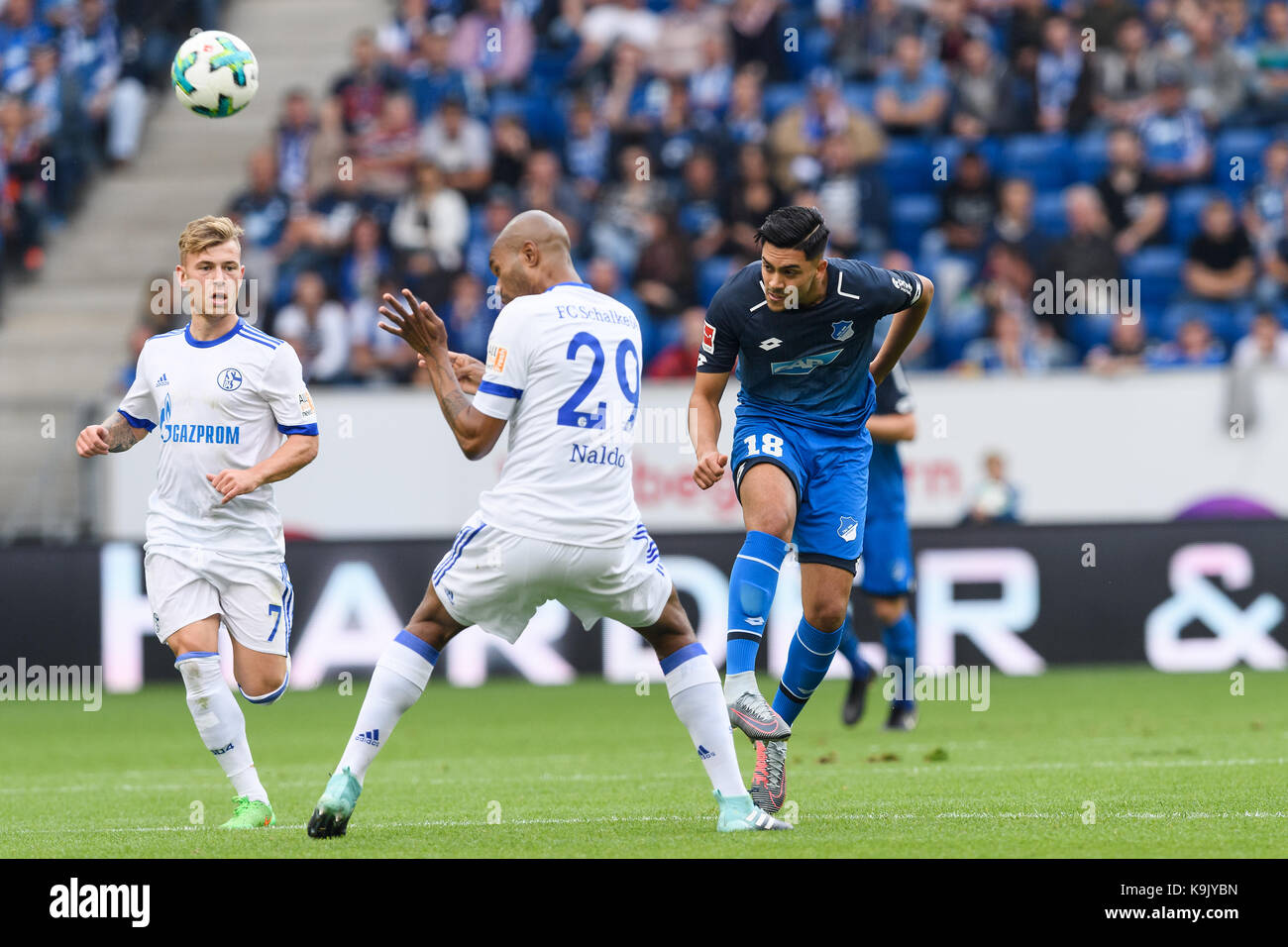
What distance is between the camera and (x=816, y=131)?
18.5 m

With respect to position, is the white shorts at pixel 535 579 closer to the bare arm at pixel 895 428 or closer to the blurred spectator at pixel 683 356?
the bare arm at pixel 895 428

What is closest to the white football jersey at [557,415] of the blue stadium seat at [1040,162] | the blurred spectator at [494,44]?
the blue stadium seat at [1040,162]

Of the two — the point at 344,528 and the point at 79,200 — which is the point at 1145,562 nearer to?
the point at 344,528

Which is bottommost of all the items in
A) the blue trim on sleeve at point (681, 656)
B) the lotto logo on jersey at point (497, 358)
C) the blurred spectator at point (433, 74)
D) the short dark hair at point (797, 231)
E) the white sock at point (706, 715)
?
the white sock at point (706, 715)

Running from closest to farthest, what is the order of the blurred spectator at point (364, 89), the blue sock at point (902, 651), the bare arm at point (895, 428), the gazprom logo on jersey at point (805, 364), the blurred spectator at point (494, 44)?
the gazprom logo on jersey at point (805, 364) → the bare arm at point (895, 428) → the blue sock at point (902, 651) → the blurred spectator at point (364, 89) → the blurred spectator at point (494, 44)

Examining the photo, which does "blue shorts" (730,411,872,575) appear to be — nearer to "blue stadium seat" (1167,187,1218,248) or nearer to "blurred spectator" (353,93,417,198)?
"blue stadium seat" (1167,187,1218,248)

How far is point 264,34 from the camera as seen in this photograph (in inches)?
940

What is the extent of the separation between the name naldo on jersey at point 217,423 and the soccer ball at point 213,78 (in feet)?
7.91

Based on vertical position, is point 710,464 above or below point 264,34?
below

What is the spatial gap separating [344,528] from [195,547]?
8.84m

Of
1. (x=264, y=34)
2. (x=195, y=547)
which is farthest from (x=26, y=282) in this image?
(x=195, y=547)

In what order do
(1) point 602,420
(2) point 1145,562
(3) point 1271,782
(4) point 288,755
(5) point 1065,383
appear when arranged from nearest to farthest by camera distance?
(1) point 602,420
(3) point 1271,782
(4) point 288,755
(2) point 1145,562
(5) point 1065,383

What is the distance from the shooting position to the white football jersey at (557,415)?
6.57m

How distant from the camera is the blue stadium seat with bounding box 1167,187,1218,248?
18062 mm
